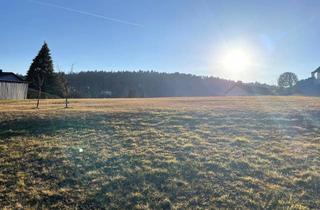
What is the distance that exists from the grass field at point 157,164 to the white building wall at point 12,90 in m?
30.8

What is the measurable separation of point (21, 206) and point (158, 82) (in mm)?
134688

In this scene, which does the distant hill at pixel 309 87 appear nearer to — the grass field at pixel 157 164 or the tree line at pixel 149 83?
the tree line at pixel 149 83

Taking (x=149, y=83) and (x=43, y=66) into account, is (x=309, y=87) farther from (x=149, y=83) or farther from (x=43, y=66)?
(x=149, y=83)

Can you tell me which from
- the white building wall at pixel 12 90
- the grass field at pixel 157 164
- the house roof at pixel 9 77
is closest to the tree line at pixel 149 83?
the white building wall at pixel 12 90

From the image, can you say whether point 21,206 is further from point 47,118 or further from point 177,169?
point 47,118

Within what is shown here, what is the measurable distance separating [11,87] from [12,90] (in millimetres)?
465

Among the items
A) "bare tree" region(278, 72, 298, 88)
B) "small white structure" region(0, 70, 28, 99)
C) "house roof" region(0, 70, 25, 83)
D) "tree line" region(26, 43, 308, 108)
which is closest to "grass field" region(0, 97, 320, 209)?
"small white structure" region(0, 70, 28, 99)

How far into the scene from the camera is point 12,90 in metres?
44.2

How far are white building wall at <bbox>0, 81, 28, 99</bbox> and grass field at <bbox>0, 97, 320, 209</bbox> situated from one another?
101ft

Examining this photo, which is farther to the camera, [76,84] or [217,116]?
[76,84]

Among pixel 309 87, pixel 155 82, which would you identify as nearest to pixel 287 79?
pixel 309 87

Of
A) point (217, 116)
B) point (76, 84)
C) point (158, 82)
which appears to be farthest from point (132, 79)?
point (217, 116)

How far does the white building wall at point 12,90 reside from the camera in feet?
140

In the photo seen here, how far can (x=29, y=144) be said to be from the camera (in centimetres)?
1126
